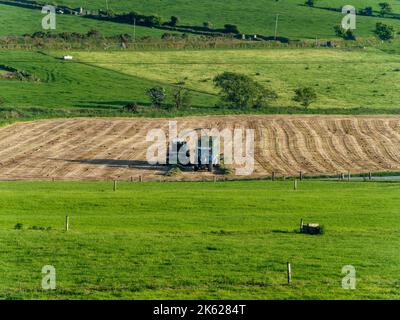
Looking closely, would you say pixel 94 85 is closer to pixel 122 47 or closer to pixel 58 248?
pixel 122 47

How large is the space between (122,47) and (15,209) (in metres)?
103

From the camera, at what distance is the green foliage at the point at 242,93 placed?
115 meters

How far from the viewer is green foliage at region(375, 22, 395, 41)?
171 metres

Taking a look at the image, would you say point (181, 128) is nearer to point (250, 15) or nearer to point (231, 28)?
point (231, 28)

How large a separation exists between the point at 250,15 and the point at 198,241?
147999mm

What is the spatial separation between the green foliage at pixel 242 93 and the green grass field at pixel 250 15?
5655 cm

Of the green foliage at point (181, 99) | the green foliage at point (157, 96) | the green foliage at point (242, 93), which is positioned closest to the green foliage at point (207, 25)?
the green foliage at point (242, 93)

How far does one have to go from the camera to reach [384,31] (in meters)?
172

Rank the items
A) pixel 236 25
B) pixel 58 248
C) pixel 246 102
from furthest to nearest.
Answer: pixel 236 25, pixel 246 102, pixel 58 248

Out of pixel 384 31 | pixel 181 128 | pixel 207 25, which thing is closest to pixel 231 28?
pixel 207 25

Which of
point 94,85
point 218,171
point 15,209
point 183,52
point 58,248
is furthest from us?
point 183,52

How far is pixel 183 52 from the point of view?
15250cm
